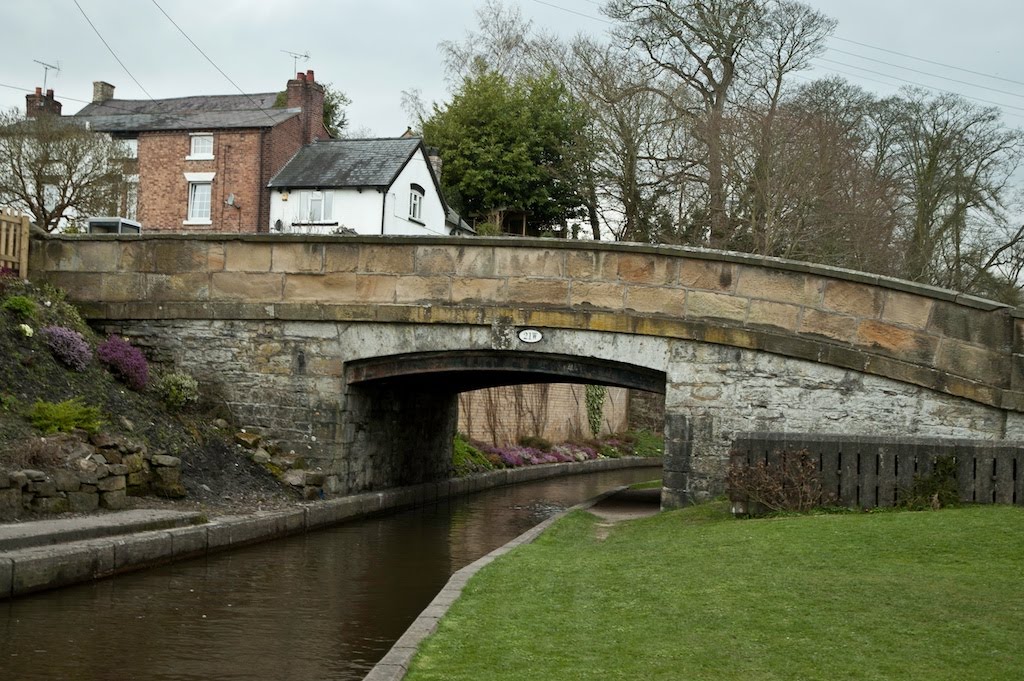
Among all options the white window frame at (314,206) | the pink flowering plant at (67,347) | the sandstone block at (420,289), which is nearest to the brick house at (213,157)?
the white window frame at (314,206)

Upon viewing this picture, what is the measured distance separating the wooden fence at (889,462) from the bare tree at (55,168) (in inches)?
979

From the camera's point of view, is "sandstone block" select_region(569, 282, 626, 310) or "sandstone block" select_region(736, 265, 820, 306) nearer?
"sandstone block" select_region(736, 265, 820, 306)

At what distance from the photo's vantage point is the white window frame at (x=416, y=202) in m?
35.8

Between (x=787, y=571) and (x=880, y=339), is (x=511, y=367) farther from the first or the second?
(x=787, y=571)

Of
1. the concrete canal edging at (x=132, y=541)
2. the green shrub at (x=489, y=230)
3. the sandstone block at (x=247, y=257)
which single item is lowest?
the concrete canal edging at (x=132, y=541)

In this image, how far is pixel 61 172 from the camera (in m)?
31.9

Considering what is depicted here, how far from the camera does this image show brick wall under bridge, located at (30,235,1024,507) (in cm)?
1403

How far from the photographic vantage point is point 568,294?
15188 millimetres

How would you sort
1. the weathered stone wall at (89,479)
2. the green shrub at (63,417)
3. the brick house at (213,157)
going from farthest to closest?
the brick house at (213,157), the green shrub at (63,417), the weathered stone wall at (89,479)

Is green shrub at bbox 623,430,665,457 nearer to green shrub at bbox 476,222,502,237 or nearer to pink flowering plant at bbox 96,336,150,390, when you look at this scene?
green shrub at bbox 476,222,502,237

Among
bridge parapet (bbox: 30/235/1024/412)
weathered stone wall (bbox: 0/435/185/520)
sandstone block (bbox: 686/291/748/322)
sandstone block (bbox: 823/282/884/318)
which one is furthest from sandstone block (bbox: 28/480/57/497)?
sandstone block (bbox: 823/282/884/318)

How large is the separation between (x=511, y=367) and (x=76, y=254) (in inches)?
271

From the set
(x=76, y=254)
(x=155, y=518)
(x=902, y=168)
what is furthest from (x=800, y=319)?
(x=902, y=168)

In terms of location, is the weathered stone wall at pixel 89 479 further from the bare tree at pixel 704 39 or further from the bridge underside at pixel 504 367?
the bare tree at pixel 704 39
